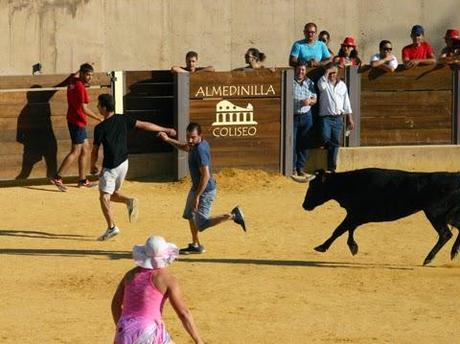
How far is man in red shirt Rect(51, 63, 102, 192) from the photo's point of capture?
56.1 feet

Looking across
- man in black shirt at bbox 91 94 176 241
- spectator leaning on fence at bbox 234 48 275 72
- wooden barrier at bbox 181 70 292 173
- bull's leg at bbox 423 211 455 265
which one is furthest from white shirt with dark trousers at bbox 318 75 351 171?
bull's leg at bbox 423 211 455 265

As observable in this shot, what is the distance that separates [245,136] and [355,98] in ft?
5.75

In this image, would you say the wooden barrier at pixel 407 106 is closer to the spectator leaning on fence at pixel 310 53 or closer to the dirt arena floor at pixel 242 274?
the spectator leaning on fence at pixel 310 53

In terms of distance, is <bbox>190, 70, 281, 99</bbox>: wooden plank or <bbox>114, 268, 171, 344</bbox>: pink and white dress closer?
<bbox>114, 268, 171, 344</bbox>: pink and white dress

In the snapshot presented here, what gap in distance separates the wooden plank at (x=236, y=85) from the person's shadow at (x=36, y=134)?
6.30 feet

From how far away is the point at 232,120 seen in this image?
18.5m

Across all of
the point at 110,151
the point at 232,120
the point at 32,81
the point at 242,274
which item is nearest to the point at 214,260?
the point at 242,274

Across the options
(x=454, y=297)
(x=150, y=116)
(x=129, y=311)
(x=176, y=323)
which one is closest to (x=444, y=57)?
(x=150, y=116)

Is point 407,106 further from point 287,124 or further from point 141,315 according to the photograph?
point 141,315

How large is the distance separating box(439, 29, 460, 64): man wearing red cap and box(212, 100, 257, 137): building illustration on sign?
9.84 feet

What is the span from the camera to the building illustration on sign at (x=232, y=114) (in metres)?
18.4

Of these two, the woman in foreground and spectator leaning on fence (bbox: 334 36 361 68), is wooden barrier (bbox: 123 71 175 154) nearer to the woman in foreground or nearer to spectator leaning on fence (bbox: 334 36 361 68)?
spectator leaning on fence (bbox: 334 36 361 68)

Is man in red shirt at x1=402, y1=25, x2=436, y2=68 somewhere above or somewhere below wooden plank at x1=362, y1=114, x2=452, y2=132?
above

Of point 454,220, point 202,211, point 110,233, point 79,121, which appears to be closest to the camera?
point 454,220
